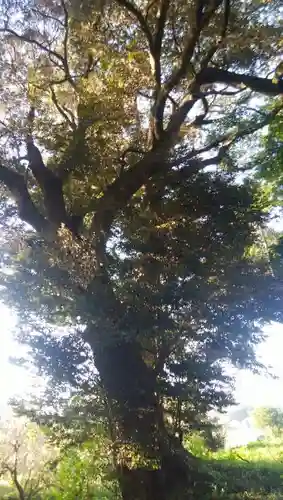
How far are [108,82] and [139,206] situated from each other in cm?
225

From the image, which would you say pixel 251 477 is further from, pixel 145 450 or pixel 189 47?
pixel 189 47

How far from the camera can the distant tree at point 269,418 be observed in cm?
1502

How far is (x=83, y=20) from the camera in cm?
672

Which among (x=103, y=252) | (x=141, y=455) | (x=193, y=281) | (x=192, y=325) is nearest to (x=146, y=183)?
(x=103, y=252)

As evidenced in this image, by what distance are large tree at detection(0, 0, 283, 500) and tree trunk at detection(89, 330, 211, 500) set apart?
18mm

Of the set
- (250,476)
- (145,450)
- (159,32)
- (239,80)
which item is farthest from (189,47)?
(250,476)

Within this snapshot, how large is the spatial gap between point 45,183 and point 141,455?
490 centimetres

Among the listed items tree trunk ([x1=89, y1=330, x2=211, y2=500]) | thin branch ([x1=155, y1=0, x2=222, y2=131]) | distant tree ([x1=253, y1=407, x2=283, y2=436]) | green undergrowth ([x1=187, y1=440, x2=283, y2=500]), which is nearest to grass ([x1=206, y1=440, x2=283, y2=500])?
green undergrowth ([x1=187, y1=440, x2=283, y2=500])

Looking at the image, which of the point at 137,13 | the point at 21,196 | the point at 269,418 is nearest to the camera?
the point at 137,13

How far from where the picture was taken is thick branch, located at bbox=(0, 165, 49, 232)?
22.9 feet

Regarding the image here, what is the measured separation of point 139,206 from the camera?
284 inches

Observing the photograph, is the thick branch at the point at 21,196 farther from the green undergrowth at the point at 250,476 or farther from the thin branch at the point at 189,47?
the green undergrowth at the point at 250,476

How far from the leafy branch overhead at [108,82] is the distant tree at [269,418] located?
38.7ft

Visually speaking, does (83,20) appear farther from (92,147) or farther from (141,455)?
(141,455)
